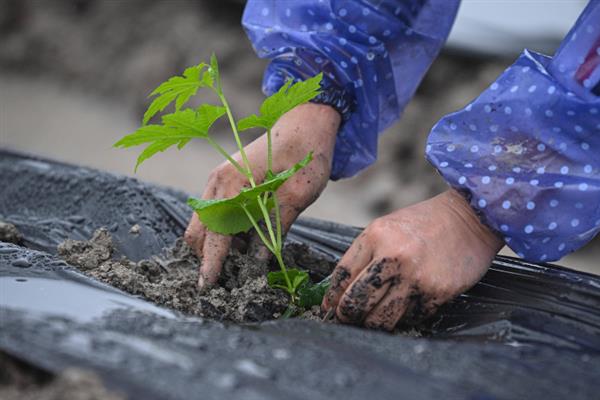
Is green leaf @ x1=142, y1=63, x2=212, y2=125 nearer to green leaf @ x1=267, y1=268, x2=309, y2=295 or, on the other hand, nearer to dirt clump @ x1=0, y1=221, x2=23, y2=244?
green leaf @ x1=267, y1=268, x2=309, y2=295

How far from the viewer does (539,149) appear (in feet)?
3.62

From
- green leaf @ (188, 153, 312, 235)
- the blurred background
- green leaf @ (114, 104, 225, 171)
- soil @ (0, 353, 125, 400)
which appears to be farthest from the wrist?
the blurred background

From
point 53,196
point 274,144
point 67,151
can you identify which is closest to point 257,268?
point 274,144

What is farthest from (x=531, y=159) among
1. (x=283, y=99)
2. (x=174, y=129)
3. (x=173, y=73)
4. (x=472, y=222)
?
(x=173, y=73)

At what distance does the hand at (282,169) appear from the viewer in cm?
123

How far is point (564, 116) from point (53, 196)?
44.4 inches

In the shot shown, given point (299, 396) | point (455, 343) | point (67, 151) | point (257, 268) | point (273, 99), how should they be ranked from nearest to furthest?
point (299, 396) → point (455, 343) → point (273, 99) → point (257, 268) → point (67, 151)

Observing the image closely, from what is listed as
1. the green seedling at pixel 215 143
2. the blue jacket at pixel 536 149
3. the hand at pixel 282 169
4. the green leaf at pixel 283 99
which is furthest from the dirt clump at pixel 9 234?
the blue jacket at pixel 536 149

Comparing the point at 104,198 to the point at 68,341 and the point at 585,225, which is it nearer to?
the point at 68,341

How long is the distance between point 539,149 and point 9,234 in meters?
0.97

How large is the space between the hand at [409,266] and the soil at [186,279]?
0.10m

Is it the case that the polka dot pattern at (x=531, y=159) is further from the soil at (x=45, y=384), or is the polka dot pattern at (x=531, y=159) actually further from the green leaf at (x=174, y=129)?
the soil at (x=45, y=384)

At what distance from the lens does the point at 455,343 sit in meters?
0.96

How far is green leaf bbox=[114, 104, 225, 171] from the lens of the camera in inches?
41.6
